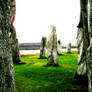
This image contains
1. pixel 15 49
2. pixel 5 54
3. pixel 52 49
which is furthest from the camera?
pixel 15 49

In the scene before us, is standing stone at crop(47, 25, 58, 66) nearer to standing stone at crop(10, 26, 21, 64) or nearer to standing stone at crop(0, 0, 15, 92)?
standing stone at crop(10, 26, 21, 64)

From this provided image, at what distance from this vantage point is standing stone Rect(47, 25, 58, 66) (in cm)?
911

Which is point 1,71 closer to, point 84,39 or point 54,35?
point 84,39

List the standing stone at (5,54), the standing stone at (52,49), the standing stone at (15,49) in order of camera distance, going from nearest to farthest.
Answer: the standing stone at (5,54), the standing stone at (52,49), the standing stone at (15,49)

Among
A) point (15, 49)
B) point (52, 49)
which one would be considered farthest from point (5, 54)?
point (15, 49)

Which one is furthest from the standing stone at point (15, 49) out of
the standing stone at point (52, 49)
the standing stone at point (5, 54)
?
the standing stone at point (5, 54)

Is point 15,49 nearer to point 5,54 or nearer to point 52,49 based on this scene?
point 52,49

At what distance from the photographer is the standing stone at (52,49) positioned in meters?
9.11

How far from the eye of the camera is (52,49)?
9266 mm

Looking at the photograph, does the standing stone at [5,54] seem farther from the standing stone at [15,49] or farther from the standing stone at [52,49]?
the standing stone at [15,49]

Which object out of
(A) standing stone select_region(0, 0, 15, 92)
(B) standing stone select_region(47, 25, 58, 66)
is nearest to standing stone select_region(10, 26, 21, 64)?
(B) standing stone select_region(47, 25, 58, 66)

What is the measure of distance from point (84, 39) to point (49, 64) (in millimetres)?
4535

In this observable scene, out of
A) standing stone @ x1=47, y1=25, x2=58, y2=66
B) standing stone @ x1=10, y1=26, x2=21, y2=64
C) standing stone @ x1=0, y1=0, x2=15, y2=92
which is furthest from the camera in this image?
standing stone @ x1=10, y1=26, x2=21, y2=64

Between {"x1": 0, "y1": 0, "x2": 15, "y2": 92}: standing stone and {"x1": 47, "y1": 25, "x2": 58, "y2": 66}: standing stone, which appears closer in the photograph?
{"x1": 0, "y1": 0, "x2": 15, "y2": 92}: standing stone
